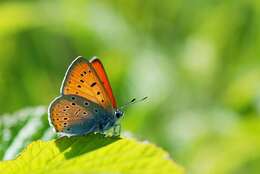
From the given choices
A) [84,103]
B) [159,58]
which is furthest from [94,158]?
[159,58]

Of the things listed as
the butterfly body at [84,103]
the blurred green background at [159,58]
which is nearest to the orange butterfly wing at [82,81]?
the butterfly body at [84,103]

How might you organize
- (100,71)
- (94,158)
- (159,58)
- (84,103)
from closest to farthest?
(94,158)
(100,71)
(84,103)
(159,58)

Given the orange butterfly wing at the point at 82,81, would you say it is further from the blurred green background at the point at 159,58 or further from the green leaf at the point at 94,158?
the blurred green background at the point at 159,58

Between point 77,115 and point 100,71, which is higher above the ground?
point 100,71

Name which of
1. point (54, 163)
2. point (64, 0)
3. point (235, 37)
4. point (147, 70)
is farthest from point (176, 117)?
point (54, 163)

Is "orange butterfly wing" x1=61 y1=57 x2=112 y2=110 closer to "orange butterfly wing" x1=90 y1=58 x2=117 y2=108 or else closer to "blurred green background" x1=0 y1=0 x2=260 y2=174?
"orange butterfly wing" x1=90 y1=58 x2=117 y2=108

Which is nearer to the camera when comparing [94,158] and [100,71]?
[94,158]

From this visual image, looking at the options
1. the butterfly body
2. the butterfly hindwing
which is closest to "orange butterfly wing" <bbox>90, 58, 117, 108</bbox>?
the butterfly body

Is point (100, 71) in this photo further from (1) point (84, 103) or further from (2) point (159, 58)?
(2) point (159, 58)
